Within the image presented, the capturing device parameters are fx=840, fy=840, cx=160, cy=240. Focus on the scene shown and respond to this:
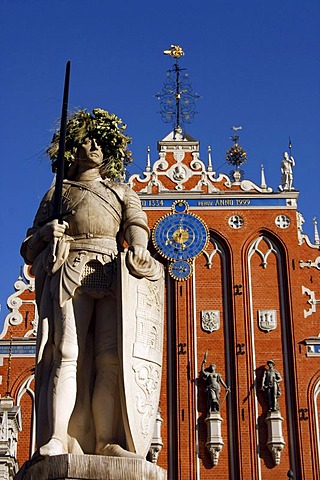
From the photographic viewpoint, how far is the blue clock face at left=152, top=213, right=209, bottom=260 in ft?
58.6

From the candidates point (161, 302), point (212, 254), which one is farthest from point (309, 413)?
point (161, 302)

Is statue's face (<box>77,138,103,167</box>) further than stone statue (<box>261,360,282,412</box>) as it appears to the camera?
No

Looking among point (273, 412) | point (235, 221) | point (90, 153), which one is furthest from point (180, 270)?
point (90, 153)

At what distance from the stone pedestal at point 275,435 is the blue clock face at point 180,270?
3368mm

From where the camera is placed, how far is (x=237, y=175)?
1888 centimetres

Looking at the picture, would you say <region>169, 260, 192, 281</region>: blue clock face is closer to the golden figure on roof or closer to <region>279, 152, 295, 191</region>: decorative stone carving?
<region>279, 152, 295, 191</region>: decorative stone carving

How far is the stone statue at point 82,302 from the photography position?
4.26m

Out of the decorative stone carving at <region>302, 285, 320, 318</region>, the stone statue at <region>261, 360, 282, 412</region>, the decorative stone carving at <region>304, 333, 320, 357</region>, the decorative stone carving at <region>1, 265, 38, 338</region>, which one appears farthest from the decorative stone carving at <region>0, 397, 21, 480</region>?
the decorative stone carving at <region>302, 285, 320, 318</region>

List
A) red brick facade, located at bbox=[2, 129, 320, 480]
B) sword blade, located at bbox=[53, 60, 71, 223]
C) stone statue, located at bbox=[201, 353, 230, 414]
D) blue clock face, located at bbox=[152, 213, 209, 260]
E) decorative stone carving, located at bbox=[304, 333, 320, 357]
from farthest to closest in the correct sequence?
blue clock face, located at bbox=[152, 213, 209, 260] → decorative stone carving, located at bbox=[304, 333, 320, 357] → stone statue, located at bbox=[201, 353, 230, 414] → red brick facade, located at bbox=[2, 129, 320, 480] → sword blade, located at bbox=[53, 60, 71, 223]

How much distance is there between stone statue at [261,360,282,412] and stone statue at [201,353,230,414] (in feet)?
2.49

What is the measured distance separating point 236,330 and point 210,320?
577 mm

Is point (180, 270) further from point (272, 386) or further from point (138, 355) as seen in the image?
point (138, 355)

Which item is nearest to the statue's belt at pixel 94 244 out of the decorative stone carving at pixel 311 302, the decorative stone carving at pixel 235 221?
the decorative stone carving at pixel 311 302

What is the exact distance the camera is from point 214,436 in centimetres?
1631
